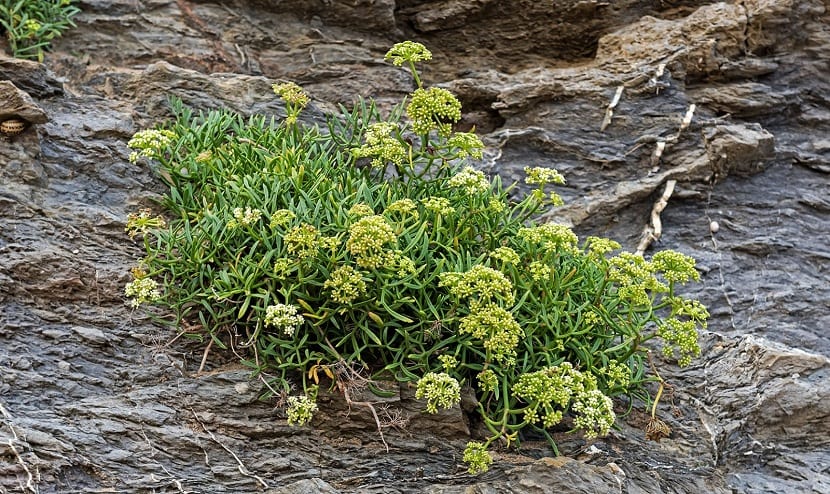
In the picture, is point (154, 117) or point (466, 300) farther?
point (154, 117)

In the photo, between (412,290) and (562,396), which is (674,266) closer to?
(562,396)

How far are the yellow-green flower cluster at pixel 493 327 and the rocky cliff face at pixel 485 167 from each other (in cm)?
58

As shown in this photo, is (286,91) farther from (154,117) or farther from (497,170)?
(497,170)

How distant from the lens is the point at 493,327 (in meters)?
4.27

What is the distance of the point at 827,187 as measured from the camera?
23.9ft

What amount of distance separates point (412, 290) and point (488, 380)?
732mm

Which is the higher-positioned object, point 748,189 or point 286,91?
point 286,91

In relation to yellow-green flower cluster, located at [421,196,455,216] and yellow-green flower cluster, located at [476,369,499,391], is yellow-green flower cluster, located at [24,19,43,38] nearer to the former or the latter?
yellow-green flower cluster, located at [421,196,455,216]

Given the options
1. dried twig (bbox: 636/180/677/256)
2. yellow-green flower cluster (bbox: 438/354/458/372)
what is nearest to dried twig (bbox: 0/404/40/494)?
yellow-green flower cluster (bbox: 438/354/458/372)

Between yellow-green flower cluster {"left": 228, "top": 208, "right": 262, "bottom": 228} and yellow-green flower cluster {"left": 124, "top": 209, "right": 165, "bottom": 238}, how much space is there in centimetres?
57

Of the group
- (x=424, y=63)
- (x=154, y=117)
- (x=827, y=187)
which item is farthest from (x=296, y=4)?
(x=827, y=187)

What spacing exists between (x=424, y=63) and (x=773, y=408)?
16.0 feet

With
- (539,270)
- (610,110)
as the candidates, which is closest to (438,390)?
(539,270)

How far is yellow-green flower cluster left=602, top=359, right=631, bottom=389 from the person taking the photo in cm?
471
